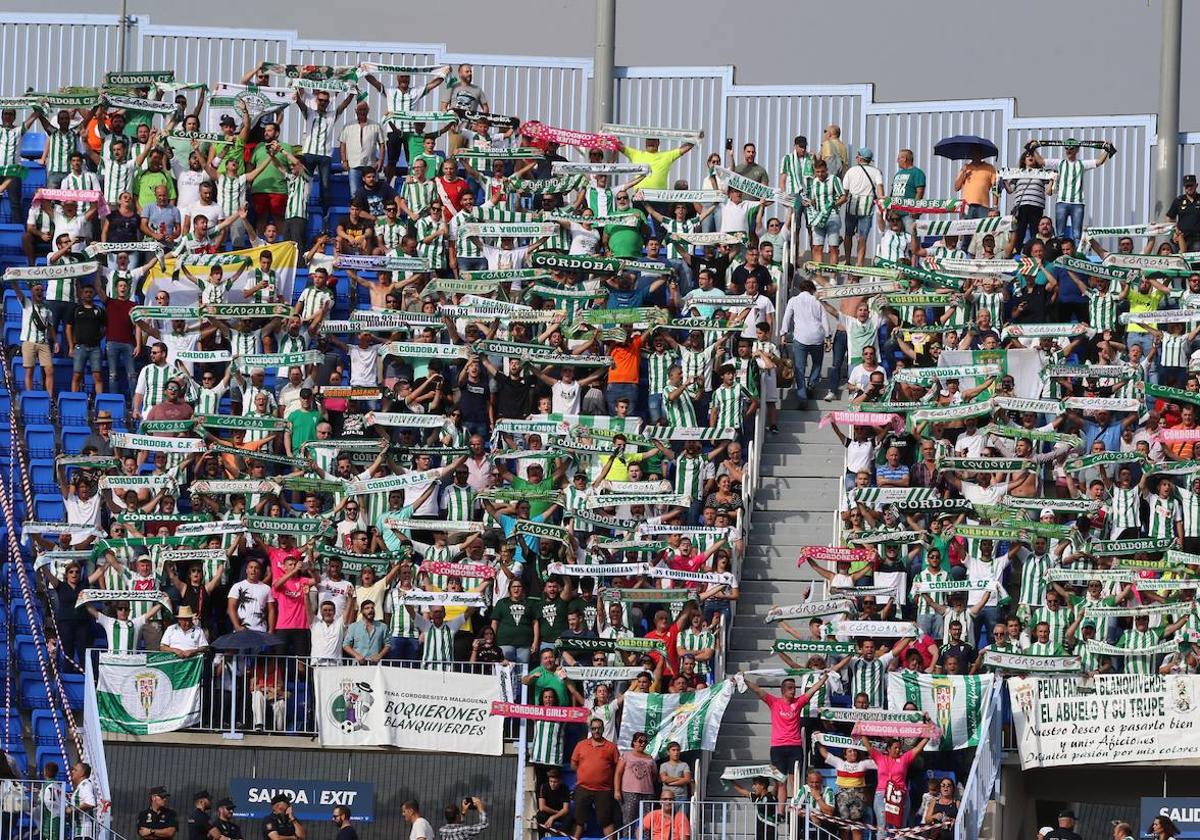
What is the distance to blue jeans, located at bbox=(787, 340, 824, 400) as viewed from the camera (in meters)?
A: 32.4

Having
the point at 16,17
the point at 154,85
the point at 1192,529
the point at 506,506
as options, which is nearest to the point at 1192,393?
the point at 1192,529

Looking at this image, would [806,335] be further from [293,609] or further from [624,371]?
[293,609]

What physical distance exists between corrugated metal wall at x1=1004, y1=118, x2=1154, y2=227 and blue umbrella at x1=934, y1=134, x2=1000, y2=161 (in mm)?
1706

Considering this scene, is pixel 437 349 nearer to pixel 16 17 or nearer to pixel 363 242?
pixel 363 242

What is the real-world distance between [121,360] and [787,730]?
31.9 ft

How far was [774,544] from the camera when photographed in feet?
99.7

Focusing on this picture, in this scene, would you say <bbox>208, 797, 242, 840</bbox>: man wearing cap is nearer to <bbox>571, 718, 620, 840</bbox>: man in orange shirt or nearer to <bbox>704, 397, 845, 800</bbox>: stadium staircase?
<bbox>571, 718, 620, 840</bbox>: man in orange shirt

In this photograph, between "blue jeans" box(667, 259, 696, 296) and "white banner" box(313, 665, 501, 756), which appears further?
"blue jeans" box(667, 259, 696, 296)

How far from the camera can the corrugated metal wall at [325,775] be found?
27.3 meters

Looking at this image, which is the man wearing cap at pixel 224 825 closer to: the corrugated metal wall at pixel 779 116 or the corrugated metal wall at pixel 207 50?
the corrugated metal wall at pixel 779 116

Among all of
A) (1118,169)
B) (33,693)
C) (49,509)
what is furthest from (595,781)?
(1118,169)

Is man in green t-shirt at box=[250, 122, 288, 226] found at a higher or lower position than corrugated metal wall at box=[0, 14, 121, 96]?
lower

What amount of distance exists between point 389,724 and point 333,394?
204 inches

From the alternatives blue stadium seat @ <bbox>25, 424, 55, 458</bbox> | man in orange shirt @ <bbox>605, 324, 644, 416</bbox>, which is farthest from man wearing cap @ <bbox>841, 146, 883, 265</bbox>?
blue stadium seat @ <bbox>25, 424, 55, 458</bbox>
